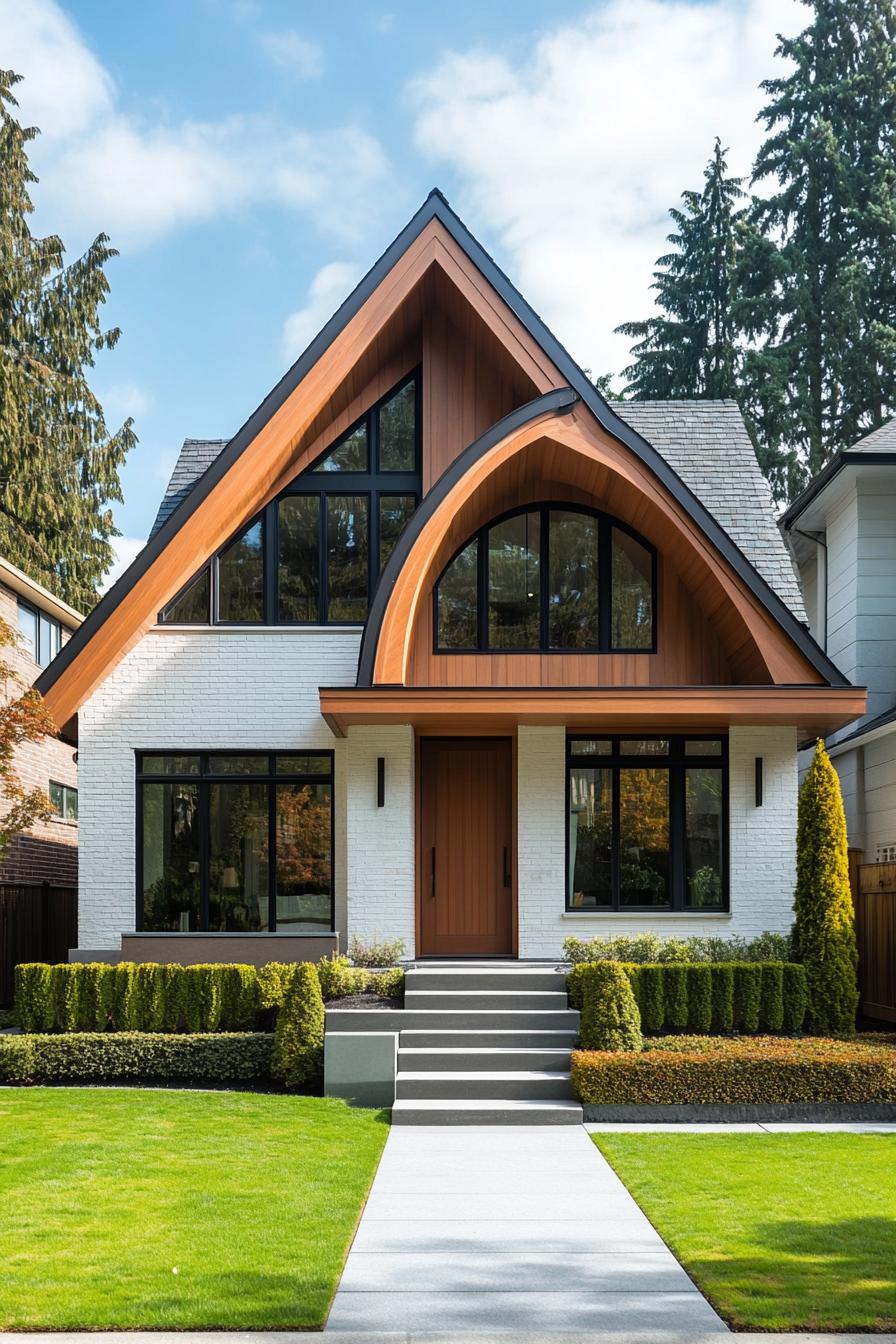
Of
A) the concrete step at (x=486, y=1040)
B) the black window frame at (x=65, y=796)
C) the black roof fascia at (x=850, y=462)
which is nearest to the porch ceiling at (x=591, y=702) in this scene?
the concrete step at (x=486, y=1040)

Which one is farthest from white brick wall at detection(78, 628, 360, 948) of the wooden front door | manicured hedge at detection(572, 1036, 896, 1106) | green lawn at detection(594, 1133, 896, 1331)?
green lawn at detection(594, 1133, 896, 1331)

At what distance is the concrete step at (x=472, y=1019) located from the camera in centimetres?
1271

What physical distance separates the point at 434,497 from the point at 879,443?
6.72 metres

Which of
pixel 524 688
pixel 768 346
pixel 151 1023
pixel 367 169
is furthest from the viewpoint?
pixel 768 346

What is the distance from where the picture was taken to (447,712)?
14.2 meters

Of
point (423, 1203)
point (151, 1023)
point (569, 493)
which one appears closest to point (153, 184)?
point (569, 493)

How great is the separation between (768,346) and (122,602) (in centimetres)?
2593

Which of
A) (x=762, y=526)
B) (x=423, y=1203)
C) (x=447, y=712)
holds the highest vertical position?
(x=762, y=526)

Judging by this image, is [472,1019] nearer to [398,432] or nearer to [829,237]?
[398,432]

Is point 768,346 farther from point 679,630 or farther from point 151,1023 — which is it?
point 151,1023

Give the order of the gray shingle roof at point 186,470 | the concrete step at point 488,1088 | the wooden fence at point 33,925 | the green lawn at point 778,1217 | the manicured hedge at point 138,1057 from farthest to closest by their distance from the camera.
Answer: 1. the wooden fence at point 33,925
2. the gray shingle roof at point 186,470
3. the manicured hedge at point 138,1057
4. the concrete step at point 488,1088
5. the green lawn at point 778,1217

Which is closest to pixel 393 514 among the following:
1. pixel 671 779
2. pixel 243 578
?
pixel 243 578

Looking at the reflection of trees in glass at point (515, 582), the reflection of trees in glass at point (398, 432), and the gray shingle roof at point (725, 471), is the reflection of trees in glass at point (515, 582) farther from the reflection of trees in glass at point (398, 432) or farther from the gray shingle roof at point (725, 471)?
the gray shingle roof at point (725, 471)

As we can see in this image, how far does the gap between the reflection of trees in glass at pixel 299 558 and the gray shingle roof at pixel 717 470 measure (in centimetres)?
153
